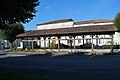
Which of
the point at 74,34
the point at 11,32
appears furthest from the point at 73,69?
the point at 11,32

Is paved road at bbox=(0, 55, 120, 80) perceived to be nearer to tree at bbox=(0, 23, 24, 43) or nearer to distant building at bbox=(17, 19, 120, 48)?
distant building at bbox=(17, 19, 120, 48)

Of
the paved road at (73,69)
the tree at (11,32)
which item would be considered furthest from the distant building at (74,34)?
the paved road at (73,69)

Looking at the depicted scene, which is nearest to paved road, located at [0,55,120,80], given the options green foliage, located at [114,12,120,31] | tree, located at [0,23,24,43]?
green foliage, located at [114,12,120,31]

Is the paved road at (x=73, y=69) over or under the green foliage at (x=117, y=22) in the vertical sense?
under

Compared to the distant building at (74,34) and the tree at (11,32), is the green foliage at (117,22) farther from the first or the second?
the tree at (11,32)

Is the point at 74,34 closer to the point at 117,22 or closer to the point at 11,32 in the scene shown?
the point at 117,22

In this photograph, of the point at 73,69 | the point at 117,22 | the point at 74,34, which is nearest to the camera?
the point at 73,69

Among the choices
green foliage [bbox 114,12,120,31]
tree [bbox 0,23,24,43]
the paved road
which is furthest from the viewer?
tree [bbox 0,23,24,43]

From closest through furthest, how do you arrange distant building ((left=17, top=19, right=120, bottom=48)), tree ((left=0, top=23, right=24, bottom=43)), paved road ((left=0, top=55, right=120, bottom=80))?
paved road ((left=0, top=55, right=120, bottom=80)) < distant building ((left=17, top=19, right=120, bottom=48)) < tree ((left=0, top=23, right=24, bottom=43))

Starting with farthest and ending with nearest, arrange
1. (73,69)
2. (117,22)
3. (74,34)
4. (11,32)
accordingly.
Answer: (11,32), (74,34), (117,22), (73,69)

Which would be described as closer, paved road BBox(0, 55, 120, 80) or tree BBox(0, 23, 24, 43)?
paved road BBox(0, 55, 120, 80)

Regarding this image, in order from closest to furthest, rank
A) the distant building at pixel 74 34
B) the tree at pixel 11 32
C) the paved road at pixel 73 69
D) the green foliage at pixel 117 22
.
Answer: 1. the paved road at pixel 73 69
2. the green foliage at pixel 117 22
3. the distant building at pixel 74 34
4. the tree at pixel 11 32

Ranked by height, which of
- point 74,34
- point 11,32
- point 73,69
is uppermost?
point 11,32

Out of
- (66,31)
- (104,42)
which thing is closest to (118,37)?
(104,42)
